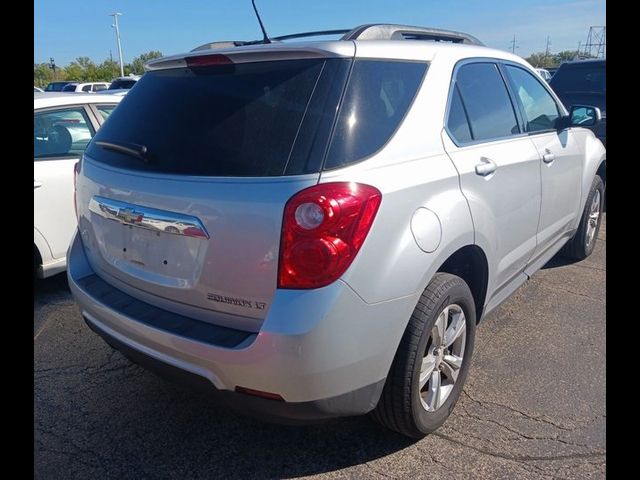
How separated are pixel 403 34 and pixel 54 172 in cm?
286

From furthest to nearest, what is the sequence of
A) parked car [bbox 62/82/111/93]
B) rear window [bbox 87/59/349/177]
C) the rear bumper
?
parked car [bbox 62/82/111/93], rear window [bbox 87/59/349/177], the rear bumper

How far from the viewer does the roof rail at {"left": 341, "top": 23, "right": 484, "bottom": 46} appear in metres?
2.55

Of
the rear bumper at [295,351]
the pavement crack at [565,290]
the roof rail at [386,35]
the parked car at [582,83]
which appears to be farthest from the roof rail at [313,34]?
the parked car at [582,83]

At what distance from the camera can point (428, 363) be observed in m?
2.44

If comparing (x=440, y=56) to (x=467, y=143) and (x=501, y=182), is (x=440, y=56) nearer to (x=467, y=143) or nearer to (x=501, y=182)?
(x=467, y=143)

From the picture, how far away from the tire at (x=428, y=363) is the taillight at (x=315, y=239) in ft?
1.69

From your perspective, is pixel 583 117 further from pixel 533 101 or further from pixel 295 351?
pixel 295 351

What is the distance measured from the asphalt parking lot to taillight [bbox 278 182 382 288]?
2.65ft

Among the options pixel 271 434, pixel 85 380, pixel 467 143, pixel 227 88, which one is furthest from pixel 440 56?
pixel 85 380

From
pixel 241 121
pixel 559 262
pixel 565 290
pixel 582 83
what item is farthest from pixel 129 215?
pixel 582 83

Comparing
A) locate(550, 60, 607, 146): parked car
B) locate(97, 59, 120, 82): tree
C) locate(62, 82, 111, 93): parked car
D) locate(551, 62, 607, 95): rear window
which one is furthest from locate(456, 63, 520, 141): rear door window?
locate(97, 59, 120, 82): tree

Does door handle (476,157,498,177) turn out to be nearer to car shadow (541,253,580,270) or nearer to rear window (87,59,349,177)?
rear window (87,59,349,177)
